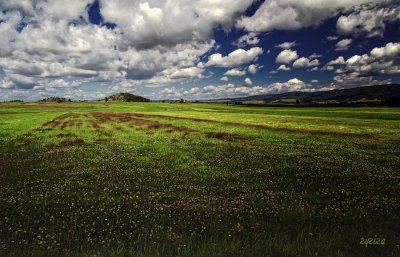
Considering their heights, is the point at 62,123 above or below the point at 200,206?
below

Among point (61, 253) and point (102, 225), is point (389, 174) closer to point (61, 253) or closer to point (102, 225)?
point (102, 225)

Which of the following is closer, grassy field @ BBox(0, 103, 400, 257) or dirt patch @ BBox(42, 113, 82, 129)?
grassy field @ BBox(0, 103, 400, 257)

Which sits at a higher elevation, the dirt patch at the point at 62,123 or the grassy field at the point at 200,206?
the grassy field at the point at 200,206

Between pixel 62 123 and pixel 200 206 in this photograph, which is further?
pixel 62 123

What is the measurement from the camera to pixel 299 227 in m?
11.0

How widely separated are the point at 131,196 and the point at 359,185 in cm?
1061

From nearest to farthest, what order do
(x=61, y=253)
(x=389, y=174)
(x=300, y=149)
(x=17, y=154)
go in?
1. (x=61, y=253)
2. (x=389, y=174)
3. (x=17, y=154)
4. (x=300, y=149)

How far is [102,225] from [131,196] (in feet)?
11.6

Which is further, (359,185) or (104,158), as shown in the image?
(104,158)

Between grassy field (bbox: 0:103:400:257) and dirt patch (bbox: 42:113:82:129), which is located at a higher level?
grassy field (bbox: 0:103:400:257)

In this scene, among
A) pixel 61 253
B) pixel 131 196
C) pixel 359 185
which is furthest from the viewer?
Answer: pixel 359 185

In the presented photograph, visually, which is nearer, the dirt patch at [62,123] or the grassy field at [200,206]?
the grassy field at [200,206]

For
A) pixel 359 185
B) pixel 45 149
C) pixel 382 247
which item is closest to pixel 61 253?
pixel 382 247

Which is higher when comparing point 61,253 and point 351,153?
point 61,253
